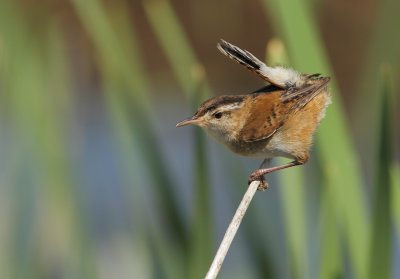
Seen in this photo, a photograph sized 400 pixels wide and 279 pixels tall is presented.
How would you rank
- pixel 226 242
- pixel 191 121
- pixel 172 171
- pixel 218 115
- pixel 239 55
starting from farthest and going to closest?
pixel 172 171 → pixel 218 115 → pixel 191 121 → pixel 239 55 → pixel 226 242

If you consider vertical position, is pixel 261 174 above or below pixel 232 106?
below

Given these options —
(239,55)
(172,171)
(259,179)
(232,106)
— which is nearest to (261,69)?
(239,55)

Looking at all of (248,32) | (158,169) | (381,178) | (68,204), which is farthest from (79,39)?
(381,178)

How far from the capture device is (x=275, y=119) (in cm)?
222

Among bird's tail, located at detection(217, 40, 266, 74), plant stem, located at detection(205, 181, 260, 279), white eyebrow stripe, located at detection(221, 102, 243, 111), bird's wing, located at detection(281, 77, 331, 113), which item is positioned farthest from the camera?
white eyebrow stripe, located at detection(221, 102, 243, 111)

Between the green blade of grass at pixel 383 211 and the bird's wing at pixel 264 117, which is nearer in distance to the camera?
the green blade of grass at pixel 383 211

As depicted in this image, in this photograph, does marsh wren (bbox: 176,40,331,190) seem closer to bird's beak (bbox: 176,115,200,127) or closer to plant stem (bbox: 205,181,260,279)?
bird's beak (bbox: 176,115,200,127)

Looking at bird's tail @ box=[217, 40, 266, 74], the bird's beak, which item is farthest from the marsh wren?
bird's tail @ box=[217, 40, 266, 74]

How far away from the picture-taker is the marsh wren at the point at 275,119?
2178 millimetres

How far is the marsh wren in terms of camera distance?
85.7 inches

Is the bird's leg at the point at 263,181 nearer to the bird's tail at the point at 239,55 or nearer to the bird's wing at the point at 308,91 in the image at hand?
the bird's wing at the point at 308,91

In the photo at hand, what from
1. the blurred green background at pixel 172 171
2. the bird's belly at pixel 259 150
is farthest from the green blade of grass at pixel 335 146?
the bird's belly at pixel 259 150

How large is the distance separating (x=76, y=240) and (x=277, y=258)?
64 centimetres

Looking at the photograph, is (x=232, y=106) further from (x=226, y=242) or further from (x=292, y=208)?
(x=226, y=242)
